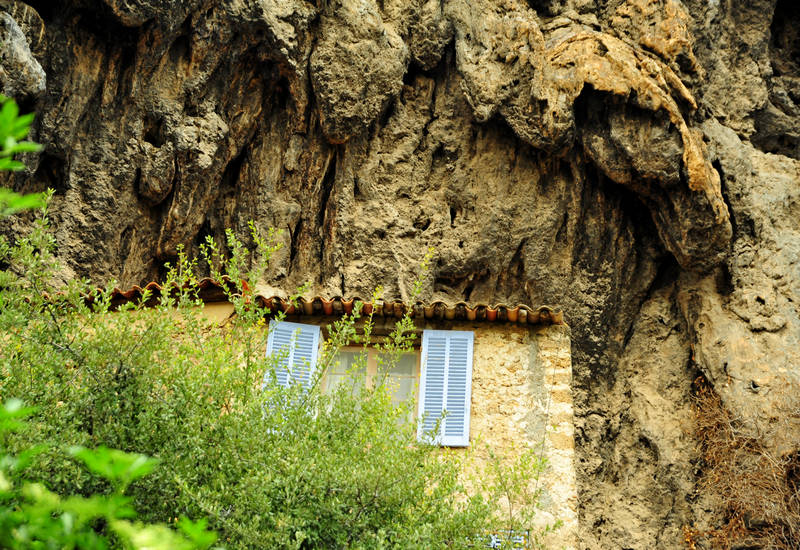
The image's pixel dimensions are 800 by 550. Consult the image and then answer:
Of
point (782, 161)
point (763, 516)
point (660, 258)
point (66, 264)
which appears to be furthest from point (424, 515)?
point (782, 161)

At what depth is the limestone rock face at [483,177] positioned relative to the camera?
11.4 metres

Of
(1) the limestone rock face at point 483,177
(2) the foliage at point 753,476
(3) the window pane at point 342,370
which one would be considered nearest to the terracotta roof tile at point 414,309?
(3) the window pane at point 342,370

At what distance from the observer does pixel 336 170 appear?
12445mm

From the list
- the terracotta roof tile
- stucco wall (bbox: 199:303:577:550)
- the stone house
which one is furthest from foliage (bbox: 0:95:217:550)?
the terracotta roof tile

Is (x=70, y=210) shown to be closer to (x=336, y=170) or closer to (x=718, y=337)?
(x=336, y=170)

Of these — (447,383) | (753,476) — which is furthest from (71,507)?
(753,476)

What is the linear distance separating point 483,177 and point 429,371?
481 cm

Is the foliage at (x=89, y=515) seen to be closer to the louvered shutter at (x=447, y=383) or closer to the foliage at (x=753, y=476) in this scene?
the louvered shutter at (x=447, y=383)

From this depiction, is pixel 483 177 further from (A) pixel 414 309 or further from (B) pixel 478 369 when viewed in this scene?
(B) pixel 478 369

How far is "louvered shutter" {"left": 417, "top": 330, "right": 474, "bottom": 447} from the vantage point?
8297 millimetres

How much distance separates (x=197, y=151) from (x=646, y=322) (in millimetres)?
7660

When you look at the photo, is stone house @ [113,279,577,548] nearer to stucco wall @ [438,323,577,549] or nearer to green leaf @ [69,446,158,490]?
stucco wall @ [438,323,577,549]

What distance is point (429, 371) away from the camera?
8688 mm

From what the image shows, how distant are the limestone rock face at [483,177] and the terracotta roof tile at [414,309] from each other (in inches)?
108
